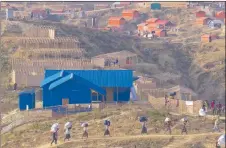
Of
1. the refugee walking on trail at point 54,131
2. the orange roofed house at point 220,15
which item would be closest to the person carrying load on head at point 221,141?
the refugee walking on trail at point 54,131

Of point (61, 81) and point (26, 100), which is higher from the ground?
point (61, 81)

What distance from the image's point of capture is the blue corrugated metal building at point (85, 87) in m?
29.2

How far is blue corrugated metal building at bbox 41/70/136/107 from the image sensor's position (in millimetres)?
29172

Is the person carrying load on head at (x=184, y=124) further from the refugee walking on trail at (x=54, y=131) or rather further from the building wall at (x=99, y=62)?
the building wall at (x=99, y=62)

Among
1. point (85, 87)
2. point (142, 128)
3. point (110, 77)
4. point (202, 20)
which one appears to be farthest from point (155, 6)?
point (142, 128)

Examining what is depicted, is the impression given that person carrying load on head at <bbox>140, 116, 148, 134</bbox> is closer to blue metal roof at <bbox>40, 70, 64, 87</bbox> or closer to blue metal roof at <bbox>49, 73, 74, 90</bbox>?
blue metal roof at <bbox>49, 73, 74, 90</bbox>

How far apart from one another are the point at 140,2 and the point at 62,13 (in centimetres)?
1590

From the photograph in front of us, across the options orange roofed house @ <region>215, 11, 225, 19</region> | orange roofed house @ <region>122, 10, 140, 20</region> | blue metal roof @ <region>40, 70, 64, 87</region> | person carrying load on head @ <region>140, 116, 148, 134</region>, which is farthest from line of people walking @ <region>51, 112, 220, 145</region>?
orange roofed house @ <region>122, 10, 140, 20</region>

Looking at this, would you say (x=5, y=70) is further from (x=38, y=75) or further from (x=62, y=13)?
(x=62, y=13)

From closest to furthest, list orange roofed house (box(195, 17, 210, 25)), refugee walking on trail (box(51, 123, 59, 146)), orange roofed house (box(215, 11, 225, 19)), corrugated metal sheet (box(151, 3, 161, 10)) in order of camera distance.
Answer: refugee walking on trail (box(51, 123, 59, 146))
orange roofed house (box(195, 17, 210, 25))
orange roofed house (box(215, 11, 225, 19))
corrugated metal sheet (box(151, 3, 161, 10))

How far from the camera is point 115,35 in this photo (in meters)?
66.9

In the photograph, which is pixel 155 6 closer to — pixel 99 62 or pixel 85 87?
pixel 99 62

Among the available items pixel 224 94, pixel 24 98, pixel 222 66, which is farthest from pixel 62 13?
pixel 24 98

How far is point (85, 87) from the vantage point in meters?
29.2
